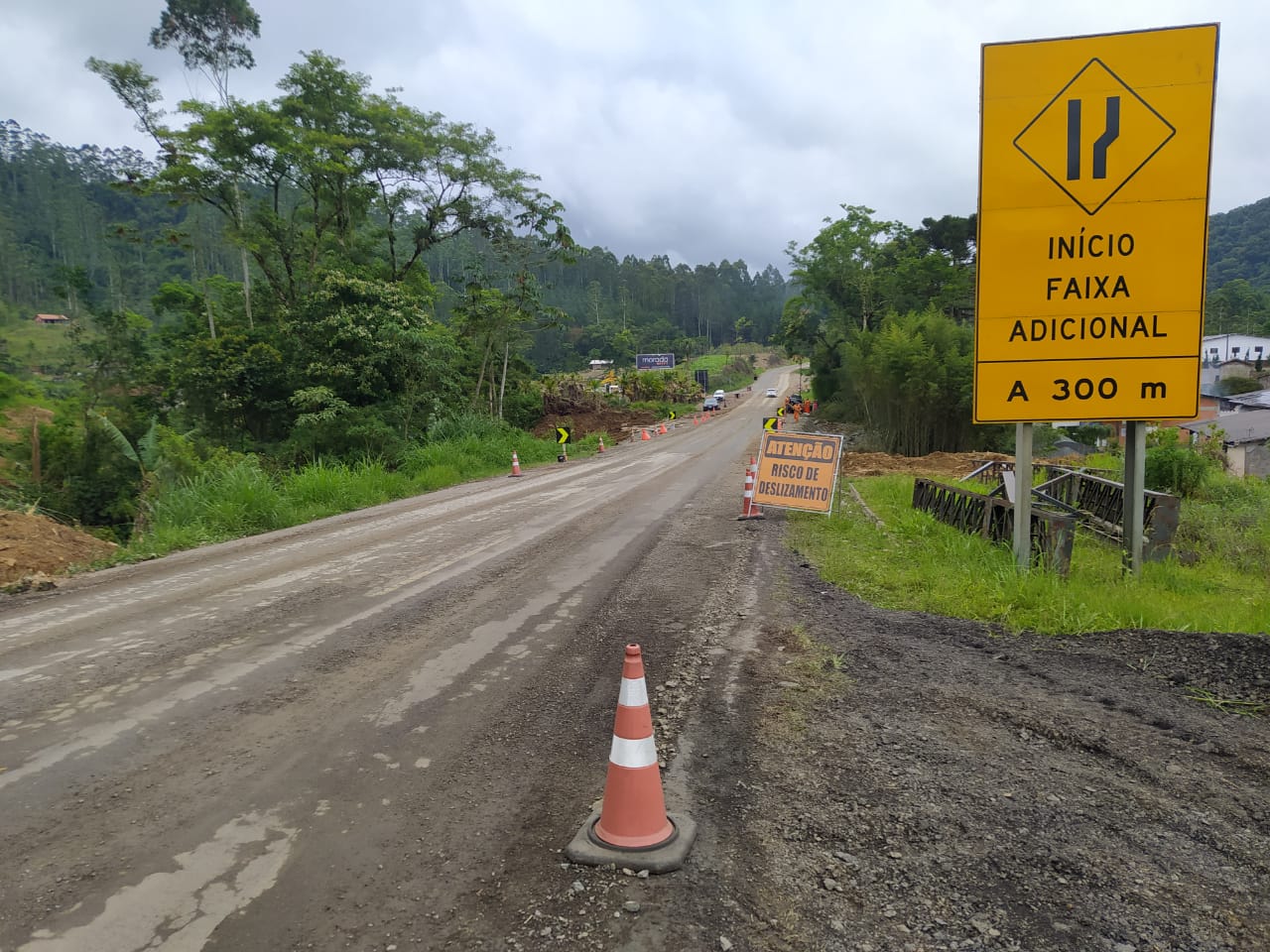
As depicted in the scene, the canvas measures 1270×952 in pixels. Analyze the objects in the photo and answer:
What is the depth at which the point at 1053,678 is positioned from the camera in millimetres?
4816

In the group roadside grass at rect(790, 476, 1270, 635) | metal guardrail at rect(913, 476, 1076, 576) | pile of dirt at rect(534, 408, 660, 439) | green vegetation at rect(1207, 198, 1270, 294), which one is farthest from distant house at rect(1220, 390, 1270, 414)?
green vegetation at rect(1207, 198, 1270, 294)

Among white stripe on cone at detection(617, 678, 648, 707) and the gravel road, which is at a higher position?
white stripe on cone at detection(617, 678, 648, 707)

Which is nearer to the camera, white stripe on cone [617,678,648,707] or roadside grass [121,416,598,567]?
white stripe on cone [617,678,648,707]

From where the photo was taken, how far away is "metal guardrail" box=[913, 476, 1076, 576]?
742 centimetres

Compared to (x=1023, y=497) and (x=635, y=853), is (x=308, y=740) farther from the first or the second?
(x=1023, y=497)

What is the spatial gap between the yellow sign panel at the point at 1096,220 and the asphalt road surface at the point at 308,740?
3910 mm

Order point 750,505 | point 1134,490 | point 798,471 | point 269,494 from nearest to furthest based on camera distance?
point 1134,490
point 798,471
point 750,505
point 269,494

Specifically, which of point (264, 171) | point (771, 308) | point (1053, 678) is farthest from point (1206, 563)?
point (771, 308)

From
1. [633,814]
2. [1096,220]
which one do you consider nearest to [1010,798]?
[633,814]

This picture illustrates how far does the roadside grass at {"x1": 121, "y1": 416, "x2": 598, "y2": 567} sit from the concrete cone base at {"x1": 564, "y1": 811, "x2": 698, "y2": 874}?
9178 millimetres

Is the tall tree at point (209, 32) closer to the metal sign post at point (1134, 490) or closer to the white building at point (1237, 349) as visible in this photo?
the metal sign post at point (1134, 490)

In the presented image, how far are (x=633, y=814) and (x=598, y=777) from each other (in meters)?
0.59

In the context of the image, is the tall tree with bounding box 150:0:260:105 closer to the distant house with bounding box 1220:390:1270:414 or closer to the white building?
the distant house with bounding box 1220:390:1270:414

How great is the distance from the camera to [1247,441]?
1368 inches
